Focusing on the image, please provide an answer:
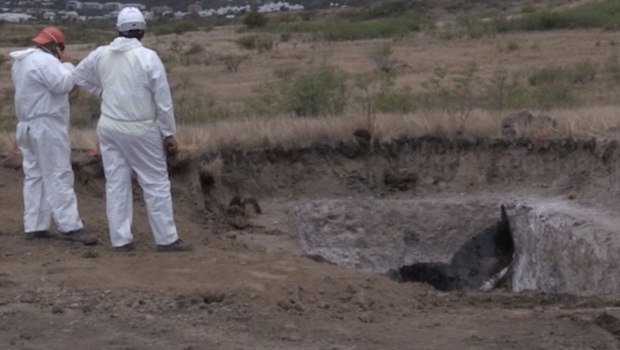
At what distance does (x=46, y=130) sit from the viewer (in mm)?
9758

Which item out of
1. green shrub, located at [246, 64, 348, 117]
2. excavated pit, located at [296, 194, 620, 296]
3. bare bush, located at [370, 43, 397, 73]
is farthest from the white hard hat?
bare bush, located at [370, 43, 397, 73]

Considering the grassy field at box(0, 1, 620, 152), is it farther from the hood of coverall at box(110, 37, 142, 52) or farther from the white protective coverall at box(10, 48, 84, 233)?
the hood of coverall at box(110, 37, 142, 52)

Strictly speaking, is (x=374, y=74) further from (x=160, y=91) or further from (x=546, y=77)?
(x=160, y=91)

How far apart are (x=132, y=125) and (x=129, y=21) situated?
0.82 metres

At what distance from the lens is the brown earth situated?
7152mm

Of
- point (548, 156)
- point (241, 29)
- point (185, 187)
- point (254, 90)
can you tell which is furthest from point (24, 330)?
point (241, 29)

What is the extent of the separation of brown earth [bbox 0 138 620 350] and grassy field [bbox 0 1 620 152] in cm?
114

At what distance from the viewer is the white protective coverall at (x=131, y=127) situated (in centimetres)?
929

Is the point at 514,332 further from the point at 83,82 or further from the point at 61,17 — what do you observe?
the point at 61,17

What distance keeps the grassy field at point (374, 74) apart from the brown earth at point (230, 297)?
114 centimetres

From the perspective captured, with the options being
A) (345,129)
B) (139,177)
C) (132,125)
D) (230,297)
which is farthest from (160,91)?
(345,129)

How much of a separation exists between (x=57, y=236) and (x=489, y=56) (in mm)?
24595

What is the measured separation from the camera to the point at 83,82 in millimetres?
9688

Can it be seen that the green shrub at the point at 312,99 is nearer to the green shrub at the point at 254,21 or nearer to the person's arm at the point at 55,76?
the person's arm at the point at 55,76
